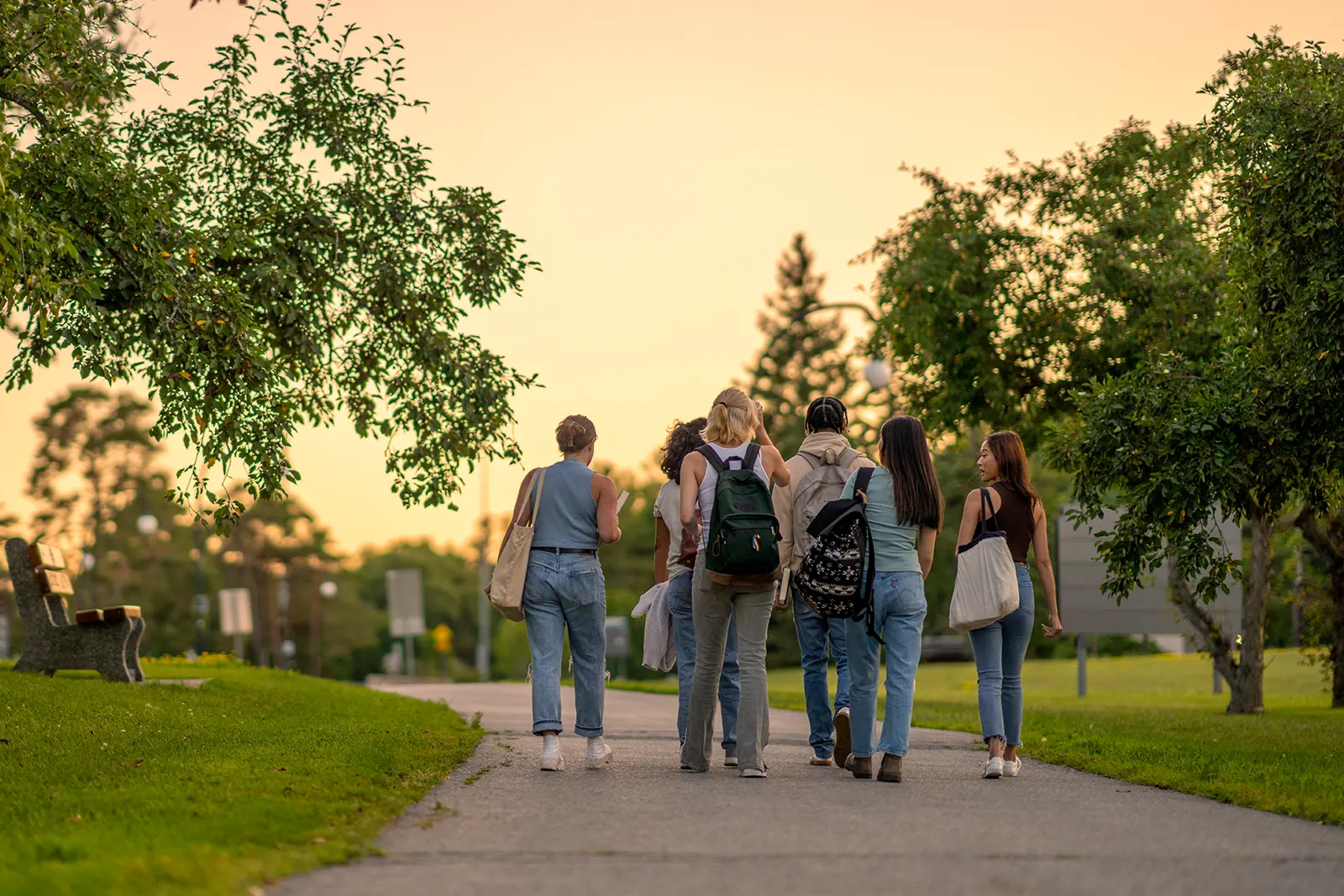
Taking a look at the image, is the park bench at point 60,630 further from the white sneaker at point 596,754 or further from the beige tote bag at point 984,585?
the beige tote bag at point 984,585

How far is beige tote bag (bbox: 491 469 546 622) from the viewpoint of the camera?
8805 mm

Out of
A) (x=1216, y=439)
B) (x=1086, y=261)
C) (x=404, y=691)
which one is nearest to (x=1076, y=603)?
(x=1086, y=261)

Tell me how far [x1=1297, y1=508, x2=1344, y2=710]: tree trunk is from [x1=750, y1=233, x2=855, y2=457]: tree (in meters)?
54.6

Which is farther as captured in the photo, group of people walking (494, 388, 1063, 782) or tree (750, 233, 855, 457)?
tree (750, 233, 855, 457)

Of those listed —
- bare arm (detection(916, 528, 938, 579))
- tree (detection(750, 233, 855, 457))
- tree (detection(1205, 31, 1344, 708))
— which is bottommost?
bare arm (detection(916, 528, 938, 579))

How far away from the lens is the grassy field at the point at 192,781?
17.4 feet

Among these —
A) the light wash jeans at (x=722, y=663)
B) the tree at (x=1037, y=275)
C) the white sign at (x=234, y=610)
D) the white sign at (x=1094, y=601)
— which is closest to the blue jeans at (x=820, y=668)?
the light wash jeans at (x=722, y=663)

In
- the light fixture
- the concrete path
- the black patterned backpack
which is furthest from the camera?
the light fixture

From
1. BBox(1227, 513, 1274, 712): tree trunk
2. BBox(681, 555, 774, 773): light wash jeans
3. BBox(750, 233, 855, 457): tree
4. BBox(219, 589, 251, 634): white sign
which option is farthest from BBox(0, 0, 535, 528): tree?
BBox(750, 233, 855, 457): tree

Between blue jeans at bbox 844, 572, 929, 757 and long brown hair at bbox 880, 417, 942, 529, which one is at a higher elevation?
long brown hair at bbox 880, 417, 942, 529

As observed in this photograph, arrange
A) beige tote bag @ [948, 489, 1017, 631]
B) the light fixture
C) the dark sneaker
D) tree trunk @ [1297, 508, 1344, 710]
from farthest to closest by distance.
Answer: the light fixture, tree trunk @ [1297, 508, 1344, 710], the dark sneaker, beige tote bag @ [948, 489, 1017, 631]

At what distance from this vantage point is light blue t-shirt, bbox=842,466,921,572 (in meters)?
8.62

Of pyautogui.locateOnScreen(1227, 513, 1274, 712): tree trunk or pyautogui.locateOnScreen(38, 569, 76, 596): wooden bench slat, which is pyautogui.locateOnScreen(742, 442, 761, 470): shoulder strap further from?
pyautogui.locateOnScreen(1227, 513, 1274, 712): tree trunk

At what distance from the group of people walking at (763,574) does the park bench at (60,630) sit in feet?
24.2
